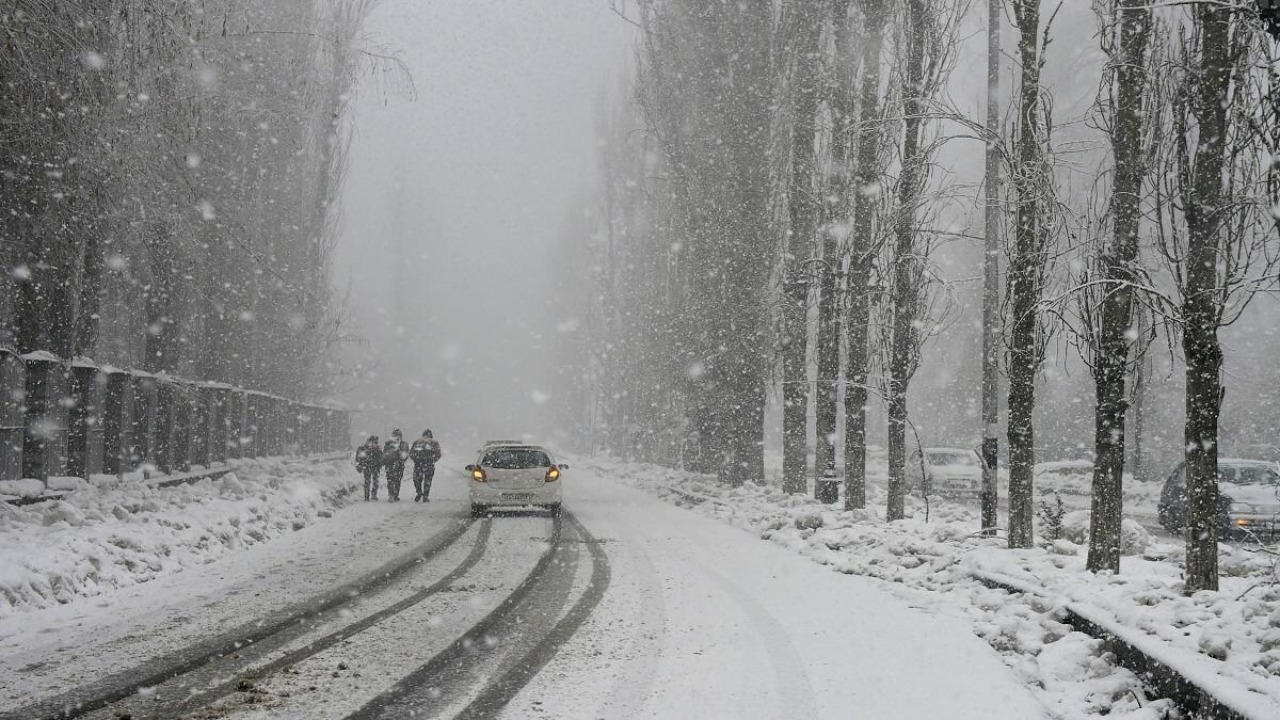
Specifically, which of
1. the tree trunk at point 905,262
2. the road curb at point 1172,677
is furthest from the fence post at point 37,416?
the tree trunk at point 905,262

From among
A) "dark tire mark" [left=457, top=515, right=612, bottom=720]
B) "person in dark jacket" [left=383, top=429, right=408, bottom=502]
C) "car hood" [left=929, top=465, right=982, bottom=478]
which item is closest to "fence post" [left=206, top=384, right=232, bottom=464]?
"person in dark jacket" [left=383, top=429, right=408, bottom=502]

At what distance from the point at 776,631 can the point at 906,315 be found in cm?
865

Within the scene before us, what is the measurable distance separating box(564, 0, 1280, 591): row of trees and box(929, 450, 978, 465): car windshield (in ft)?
20.9

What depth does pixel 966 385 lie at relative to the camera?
46531 millimetres

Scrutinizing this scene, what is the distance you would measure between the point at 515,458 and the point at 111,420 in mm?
8692

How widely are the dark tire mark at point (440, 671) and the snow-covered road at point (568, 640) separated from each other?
0.06 metres

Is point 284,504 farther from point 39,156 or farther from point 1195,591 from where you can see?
point 1195,591

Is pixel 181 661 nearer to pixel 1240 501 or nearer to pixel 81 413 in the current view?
pixel 81 413

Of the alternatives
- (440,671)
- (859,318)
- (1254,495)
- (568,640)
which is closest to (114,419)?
(568,640)

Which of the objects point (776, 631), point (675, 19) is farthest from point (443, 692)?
point (675, 19)

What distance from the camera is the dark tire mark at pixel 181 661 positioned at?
5812mm

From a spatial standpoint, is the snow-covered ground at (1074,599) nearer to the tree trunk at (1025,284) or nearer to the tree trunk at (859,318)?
the tree trunk at (1025,284)

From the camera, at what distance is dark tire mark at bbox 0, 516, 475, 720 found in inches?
229

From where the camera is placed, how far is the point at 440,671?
23.2ft
